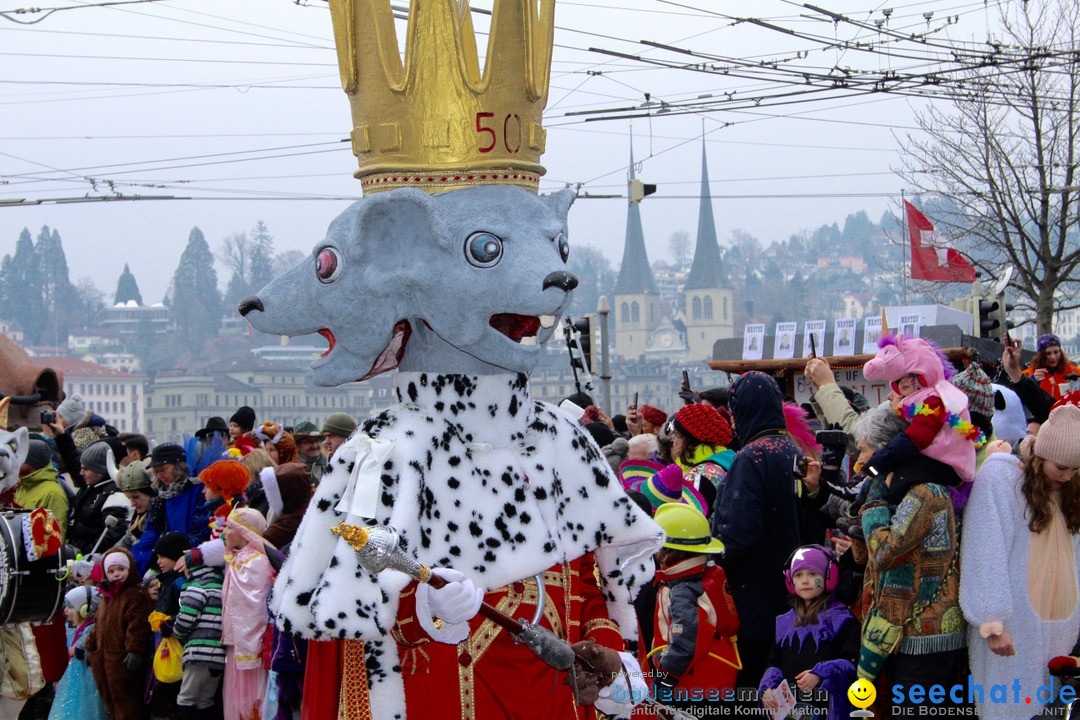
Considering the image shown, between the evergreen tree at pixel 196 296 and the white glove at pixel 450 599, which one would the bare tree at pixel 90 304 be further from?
the white glove at pixel 450 599

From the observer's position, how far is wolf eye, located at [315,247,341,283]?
451cm

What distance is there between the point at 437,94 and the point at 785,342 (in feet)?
51.0

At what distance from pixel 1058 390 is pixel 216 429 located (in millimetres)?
6785

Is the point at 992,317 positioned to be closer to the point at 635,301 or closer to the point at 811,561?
the point at 811,561

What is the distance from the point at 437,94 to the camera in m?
4.51

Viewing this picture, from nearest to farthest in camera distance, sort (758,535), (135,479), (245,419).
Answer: (758,535) → (135,479) → (245,419)

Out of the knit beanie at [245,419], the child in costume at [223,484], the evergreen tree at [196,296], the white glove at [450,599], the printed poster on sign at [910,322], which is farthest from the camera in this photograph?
the evergreen tree at [196,296]

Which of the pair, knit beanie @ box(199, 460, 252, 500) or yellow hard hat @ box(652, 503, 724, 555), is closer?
yellow hard hat @ box(652, 503, 724, 555)

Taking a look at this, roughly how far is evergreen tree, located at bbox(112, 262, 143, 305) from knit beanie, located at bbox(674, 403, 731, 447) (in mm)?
140628

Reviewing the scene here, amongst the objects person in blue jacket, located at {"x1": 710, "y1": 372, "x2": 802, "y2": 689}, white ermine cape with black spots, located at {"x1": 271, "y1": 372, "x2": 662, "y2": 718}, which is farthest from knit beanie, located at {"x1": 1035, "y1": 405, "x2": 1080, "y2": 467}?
white ermine cape with black spots, located at {"x1": 271, "y1": 372, "x2": 662, "y2": 718}

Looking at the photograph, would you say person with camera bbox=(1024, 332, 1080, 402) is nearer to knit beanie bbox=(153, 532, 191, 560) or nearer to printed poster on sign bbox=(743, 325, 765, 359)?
knit beanie bbox=(153, 532, 191, 560)

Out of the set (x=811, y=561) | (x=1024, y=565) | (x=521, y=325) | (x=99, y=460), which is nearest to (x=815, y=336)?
(x=99, y=460)

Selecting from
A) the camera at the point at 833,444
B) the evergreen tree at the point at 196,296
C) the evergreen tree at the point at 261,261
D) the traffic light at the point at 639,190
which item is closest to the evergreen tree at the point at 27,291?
the evergreen tree at the point at 196,296

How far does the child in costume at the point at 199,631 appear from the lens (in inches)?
301
